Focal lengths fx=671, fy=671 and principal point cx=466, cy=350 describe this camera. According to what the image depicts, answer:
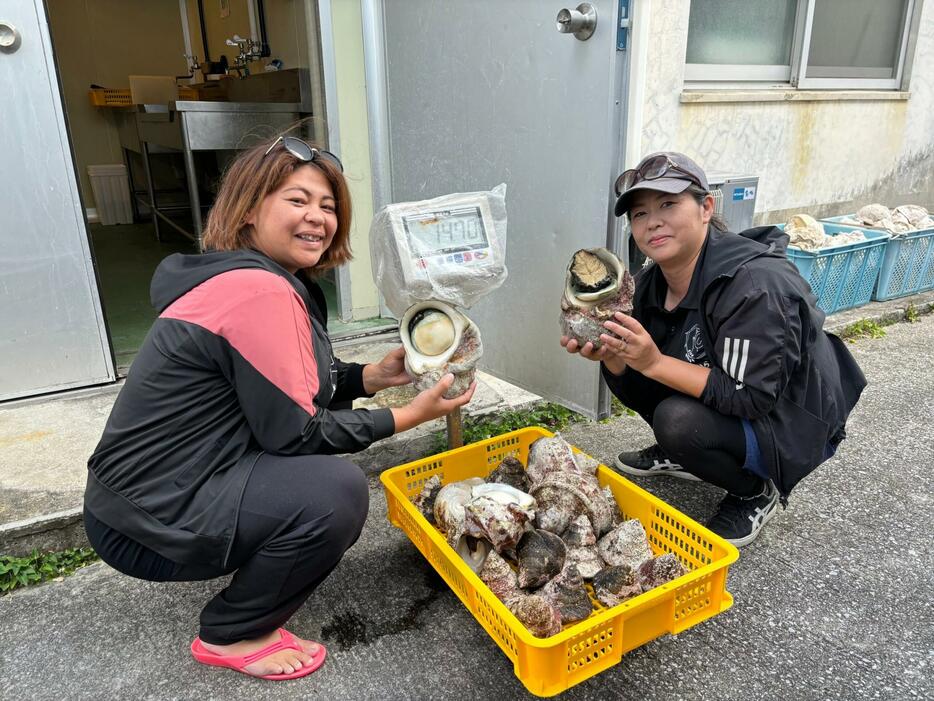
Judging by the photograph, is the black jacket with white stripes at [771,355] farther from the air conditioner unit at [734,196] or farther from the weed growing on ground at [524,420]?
the air conditioner unit at [734,196]

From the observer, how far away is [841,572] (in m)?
1.96

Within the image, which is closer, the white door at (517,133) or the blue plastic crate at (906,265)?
the white door at (517,133)

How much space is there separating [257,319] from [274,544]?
498 millimetres

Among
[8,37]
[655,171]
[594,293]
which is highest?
[8,37]

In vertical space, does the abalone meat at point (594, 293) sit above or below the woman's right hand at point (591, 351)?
above

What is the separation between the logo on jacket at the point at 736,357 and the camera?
177 cm

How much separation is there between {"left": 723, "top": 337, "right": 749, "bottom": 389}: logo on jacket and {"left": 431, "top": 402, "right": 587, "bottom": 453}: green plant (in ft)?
3.62

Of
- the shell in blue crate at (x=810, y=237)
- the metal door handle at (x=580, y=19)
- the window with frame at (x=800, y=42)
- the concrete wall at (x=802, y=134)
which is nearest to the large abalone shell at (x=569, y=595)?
the metal door handle at (x=580, y=19)

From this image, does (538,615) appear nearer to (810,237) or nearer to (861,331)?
(810,237)

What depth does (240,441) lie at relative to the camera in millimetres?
1528

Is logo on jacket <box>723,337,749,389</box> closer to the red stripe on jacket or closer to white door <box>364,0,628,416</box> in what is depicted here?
white door <box>364,0,628,416</box>

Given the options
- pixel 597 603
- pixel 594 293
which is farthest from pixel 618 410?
pixel 597 603

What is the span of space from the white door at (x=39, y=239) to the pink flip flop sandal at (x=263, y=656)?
1662 mm

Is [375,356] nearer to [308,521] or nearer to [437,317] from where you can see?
[437,317]
